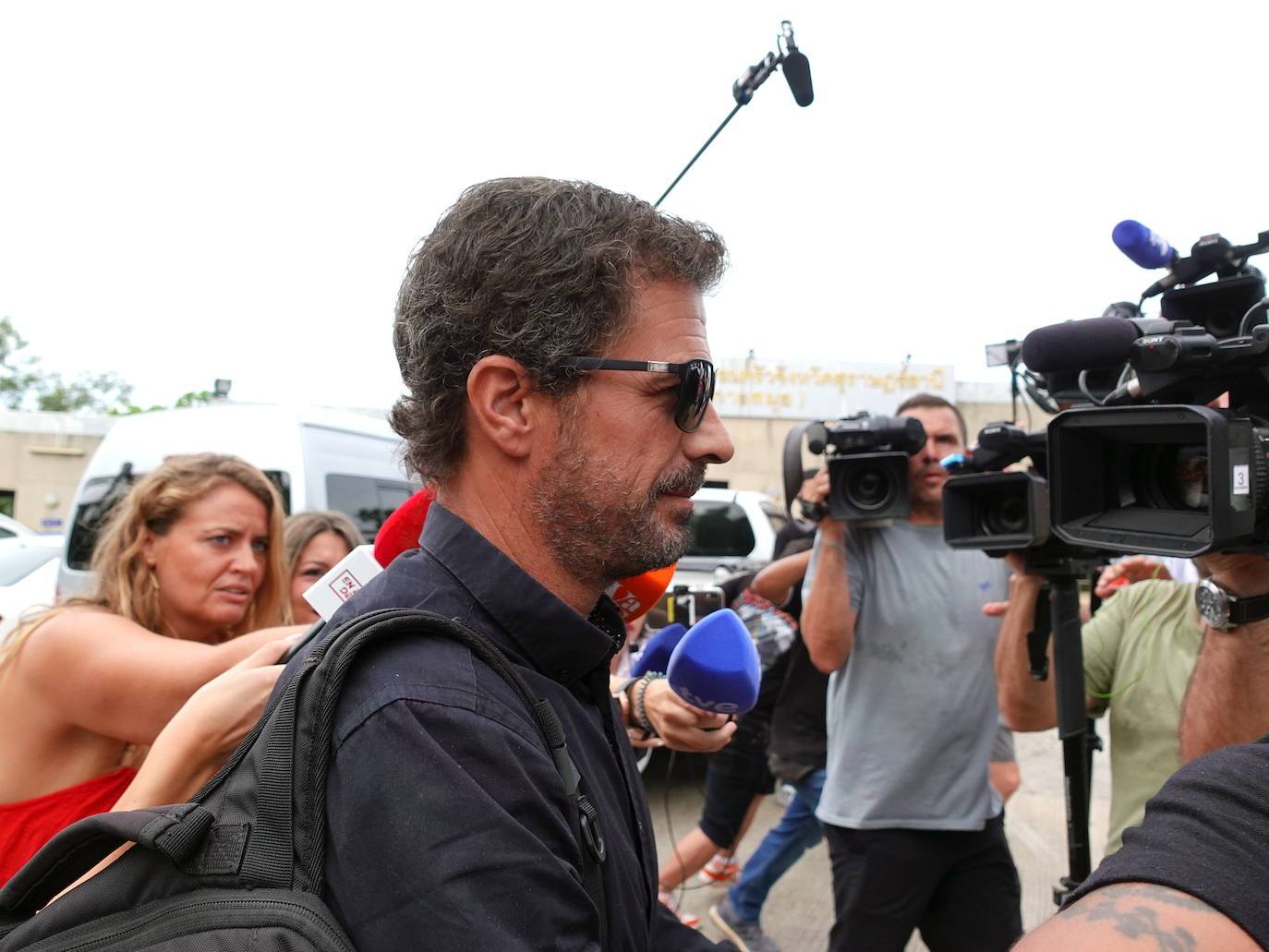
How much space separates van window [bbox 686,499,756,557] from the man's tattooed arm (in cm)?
687

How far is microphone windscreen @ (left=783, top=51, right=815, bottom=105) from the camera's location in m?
2.00

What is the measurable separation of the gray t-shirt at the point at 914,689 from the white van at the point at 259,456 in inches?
139

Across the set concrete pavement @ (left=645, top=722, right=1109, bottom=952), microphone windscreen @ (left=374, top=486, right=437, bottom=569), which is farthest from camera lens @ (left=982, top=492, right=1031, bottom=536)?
concrete pavement @ (left=645, top=722, right=1109, bottom=952)

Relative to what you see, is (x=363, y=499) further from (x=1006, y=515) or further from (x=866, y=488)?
(x=1006, y=515)

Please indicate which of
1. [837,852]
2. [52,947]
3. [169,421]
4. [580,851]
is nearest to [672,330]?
[580,851]

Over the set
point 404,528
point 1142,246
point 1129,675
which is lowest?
point 1129,675

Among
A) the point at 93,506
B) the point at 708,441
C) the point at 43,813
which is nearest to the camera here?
the point at 708,441

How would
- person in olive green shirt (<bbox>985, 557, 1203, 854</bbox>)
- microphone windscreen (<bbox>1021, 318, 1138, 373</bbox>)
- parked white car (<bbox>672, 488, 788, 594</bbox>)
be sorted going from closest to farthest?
microphone windscreen (<bbox>1021, 318, 1138, 373</bbox>) < person in olive green shirt (<bbox>985, 557, 1203, 854</bbox>) < parked white car (<bbox>672, 488, 788, 594</bbox>)

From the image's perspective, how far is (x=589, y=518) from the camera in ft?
4.40

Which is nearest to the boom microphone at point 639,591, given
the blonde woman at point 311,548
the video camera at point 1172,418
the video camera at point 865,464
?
the video camera at point 1172,418

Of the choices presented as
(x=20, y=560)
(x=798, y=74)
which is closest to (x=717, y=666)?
A: (x=798, y=74)

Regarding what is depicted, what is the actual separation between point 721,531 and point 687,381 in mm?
6526

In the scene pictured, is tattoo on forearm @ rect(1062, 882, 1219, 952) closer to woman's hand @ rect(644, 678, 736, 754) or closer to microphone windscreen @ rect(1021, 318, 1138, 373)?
microphone windscreen @ rect(1021, 318, 1138, 373)

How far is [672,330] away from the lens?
4.72 feet
